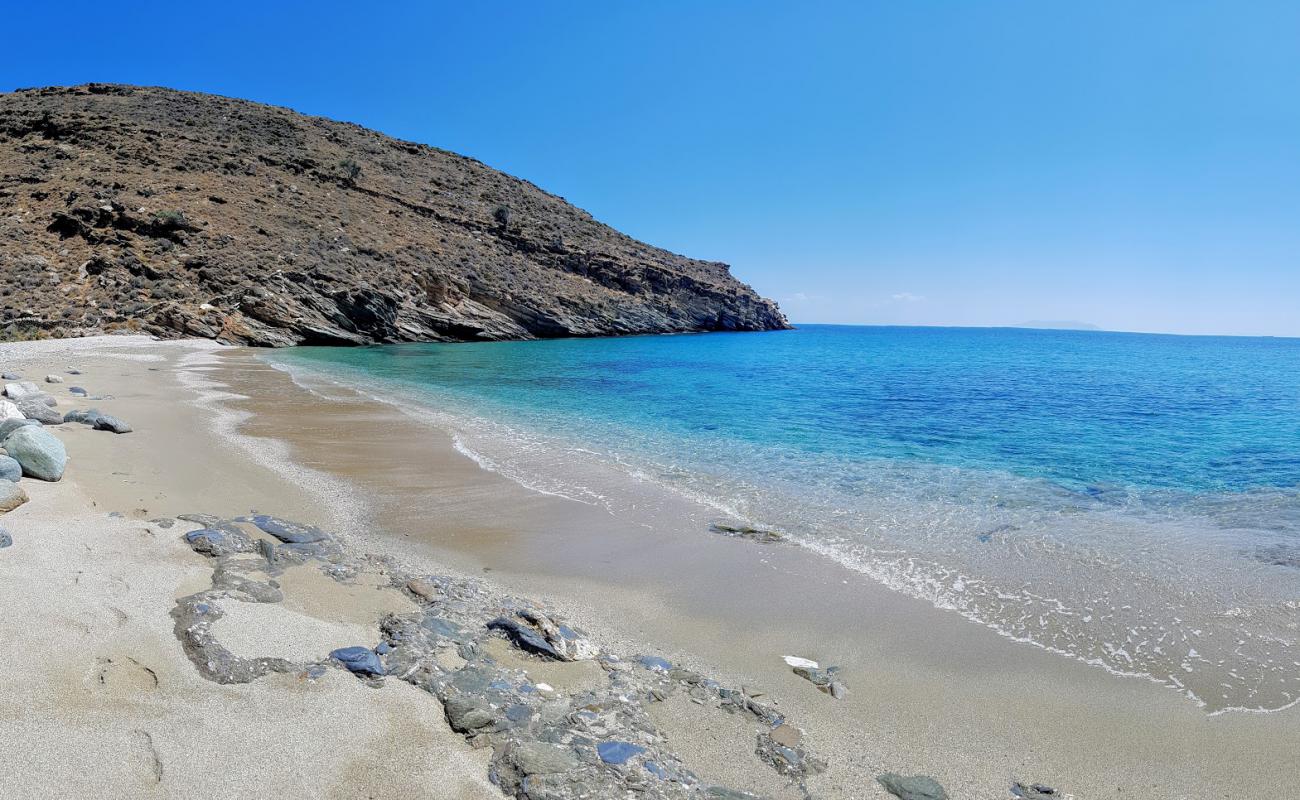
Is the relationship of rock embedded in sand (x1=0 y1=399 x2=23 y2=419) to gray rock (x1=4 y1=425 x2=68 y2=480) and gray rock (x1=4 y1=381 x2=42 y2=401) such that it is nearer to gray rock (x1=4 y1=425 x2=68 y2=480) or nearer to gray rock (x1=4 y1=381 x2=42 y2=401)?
gray rock (x1=4 y1=425 x2=68 y2=480)

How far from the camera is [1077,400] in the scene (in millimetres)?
22891

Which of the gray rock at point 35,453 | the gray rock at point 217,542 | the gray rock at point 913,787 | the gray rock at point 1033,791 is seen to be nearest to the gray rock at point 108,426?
the gray rock at point 35,453

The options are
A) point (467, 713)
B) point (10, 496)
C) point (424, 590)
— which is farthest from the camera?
point (10, 496)

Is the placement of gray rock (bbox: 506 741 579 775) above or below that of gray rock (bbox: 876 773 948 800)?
above

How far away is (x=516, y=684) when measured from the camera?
3.71 meters

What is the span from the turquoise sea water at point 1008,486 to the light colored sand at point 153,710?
15.0ft

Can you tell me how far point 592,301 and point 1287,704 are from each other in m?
58.7

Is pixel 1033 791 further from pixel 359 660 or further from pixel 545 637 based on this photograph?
pixel 359 660

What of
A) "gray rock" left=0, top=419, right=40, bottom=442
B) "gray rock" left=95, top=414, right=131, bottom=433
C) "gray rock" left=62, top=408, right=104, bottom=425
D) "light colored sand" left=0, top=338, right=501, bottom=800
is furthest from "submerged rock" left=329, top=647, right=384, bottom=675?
"gray rock" left=62, top=408, right=104, bottom=425

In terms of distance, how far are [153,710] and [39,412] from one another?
953 centimetres

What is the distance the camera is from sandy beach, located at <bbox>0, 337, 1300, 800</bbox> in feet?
9.45

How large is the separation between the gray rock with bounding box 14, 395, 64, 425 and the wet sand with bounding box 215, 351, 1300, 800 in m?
5.42

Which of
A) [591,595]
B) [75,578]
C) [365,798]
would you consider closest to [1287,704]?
[591,595]

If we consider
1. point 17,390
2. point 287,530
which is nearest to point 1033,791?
point 287,530
